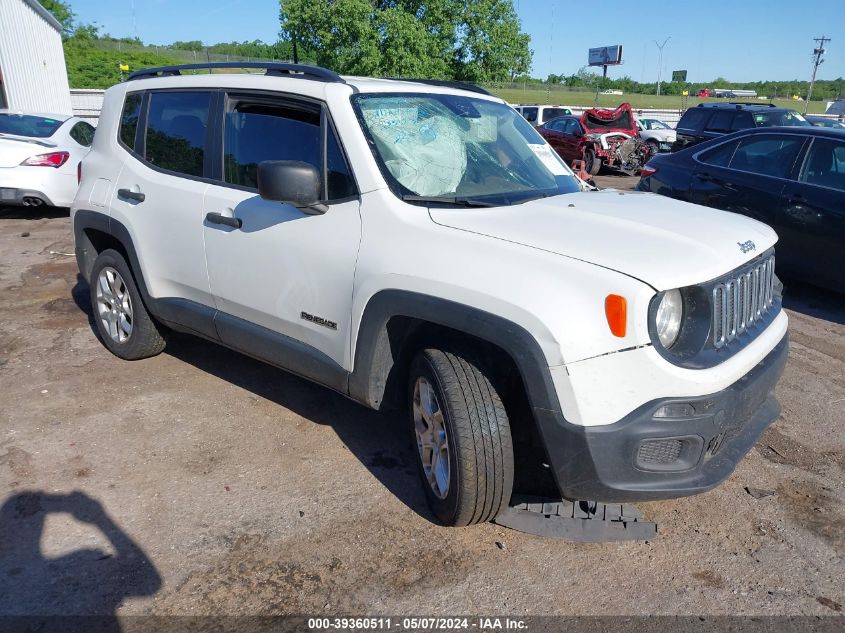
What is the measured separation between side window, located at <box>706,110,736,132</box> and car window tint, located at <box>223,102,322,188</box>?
→ 584 inches

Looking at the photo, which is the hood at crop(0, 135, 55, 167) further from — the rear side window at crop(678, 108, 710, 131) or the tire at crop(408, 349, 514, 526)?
the rear side window at crop(678, 108, 710, 131)

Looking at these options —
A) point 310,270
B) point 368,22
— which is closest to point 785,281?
point 310,270

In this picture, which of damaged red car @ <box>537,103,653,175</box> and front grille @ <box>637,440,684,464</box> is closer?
front grille @ <box>637,440,684,464</box>

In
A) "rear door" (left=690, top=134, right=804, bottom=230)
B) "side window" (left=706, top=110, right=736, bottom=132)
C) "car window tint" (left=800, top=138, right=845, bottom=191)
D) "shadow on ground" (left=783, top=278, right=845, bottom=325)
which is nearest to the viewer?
"car window tint" (left=800, top=138, right=845, bottom=191)

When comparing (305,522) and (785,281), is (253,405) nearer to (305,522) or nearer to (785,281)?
(305,522)

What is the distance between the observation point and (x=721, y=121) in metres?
16.0

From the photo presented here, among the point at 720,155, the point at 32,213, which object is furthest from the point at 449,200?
the point at 32,213

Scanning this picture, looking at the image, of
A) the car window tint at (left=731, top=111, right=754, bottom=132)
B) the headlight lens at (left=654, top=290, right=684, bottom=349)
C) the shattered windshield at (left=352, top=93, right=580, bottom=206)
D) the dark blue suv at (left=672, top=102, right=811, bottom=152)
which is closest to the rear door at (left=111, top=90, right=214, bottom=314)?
the shattered windshield at (left=352, top=93, right=580, bottom=206)

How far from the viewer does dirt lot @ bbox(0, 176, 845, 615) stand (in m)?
2.66

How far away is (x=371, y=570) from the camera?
2799 millimetres

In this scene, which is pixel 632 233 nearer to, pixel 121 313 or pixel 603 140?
pixel 121 313

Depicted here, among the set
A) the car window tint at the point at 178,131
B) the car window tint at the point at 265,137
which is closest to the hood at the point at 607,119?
the car window tint at the point at 178,131

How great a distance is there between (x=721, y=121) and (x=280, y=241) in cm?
1532

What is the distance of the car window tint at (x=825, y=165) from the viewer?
6.21m
